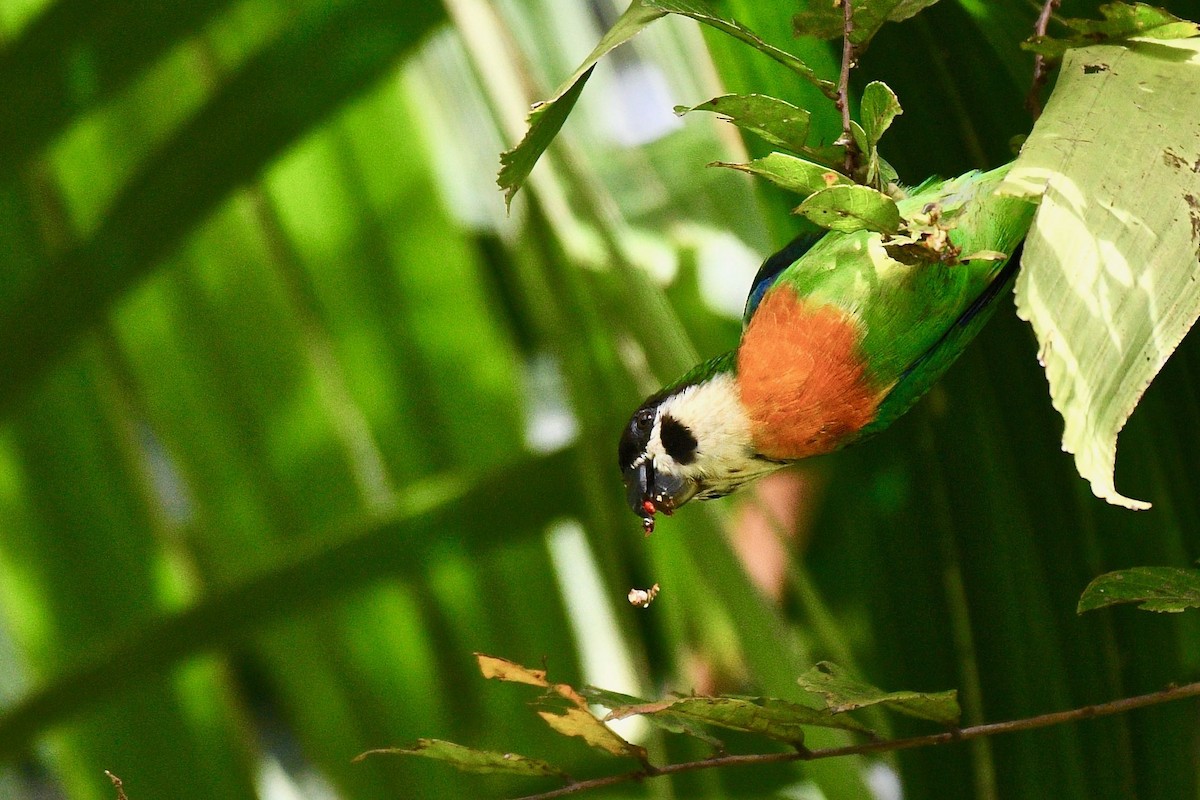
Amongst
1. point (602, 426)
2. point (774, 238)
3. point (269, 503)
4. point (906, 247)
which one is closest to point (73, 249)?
point (269, 503)

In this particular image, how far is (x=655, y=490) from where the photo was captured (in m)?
0.49

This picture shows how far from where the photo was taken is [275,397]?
982mm

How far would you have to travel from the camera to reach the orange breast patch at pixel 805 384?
0.47m

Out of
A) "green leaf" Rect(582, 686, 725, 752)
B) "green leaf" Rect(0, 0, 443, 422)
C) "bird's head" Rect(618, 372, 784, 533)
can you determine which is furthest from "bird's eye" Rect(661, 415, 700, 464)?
"green leaf" Rect(0, 0, 443, 422)

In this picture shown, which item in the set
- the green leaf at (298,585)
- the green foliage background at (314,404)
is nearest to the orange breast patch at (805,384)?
the green foliage background at (314,404)

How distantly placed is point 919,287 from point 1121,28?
0.41ft

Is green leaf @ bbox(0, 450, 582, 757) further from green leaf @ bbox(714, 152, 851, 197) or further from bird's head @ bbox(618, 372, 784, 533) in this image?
green leaf @ bbox(714, 152, 851, 197)

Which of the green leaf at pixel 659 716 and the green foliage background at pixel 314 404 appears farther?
the green foliage background at pixel 314 404

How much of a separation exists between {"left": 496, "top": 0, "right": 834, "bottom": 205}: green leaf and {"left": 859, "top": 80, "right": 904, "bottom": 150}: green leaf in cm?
2

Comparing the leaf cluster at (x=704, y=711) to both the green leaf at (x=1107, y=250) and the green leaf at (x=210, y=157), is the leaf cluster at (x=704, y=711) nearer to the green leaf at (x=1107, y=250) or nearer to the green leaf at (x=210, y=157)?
the green leaf at (x=1107, y=250)

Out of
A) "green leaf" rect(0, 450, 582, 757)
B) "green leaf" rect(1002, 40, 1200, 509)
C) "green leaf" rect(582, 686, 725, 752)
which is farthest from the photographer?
"green leaf" rect(0, 450, 582, 757)

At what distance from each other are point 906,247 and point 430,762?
722 mm

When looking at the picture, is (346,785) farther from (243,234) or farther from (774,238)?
(774,238)

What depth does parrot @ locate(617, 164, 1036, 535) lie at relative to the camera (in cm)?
46
